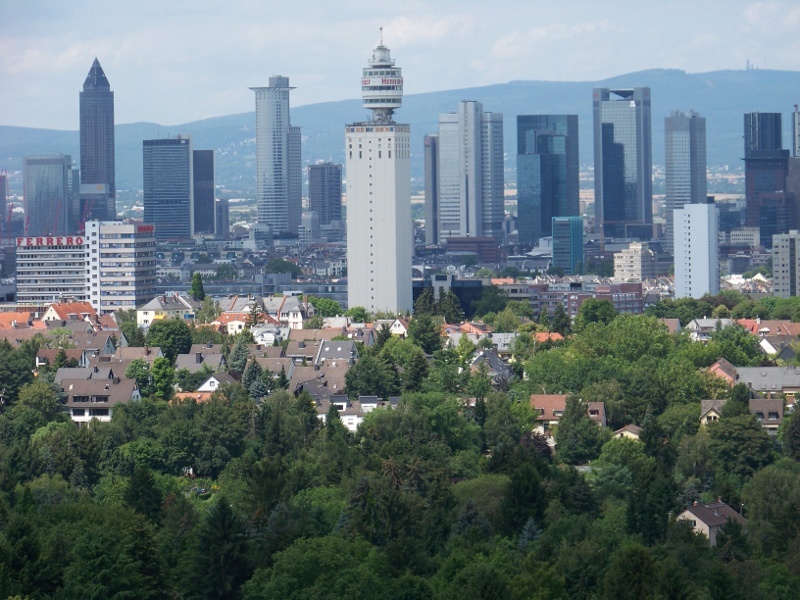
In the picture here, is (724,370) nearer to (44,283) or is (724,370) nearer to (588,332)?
(588,332)

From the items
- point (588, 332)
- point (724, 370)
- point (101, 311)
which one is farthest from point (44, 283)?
point (724, 370)

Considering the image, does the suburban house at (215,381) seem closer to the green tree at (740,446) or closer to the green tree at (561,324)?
the green tree at (740,446)

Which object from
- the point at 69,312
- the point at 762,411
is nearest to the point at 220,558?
the point at 762,411

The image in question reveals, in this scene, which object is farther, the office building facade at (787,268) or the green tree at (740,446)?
the office building facade at (787,268)

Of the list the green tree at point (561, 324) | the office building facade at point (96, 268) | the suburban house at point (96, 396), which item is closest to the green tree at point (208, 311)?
the office building facade at point (96, 268)

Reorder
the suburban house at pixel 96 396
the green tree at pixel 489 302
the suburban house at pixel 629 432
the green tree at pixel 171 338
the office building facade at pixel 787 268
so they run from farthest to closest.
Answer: the office building facade at pixel 787 268 → the green tree at pixel 489 302 → the green tree at pixel 171 338 → the suburban house at pixel 96 396 → the suburban house at pixel 629 432
